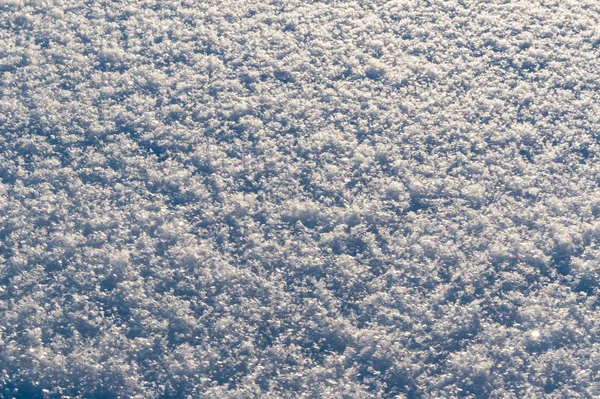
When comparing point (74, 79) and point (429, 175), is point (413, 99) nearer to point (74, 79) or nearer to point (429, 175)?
point (429, 175)

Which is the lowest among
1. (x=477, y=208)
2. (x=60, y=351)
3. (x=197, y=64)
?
(x=60, y=351)

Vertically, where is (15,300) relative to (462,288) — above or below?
below

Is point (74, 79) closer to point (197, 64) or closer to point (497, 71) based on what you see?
point (197, 64)

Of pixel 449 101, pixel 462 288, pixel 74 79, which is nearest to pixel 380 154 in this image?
pixel 449 101

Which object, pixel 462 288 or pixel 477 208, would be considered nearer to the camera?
pixel 462 288

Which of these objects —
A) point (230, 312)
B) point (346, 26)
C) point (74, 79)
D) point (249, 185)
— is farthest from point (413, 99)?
point (74, 79)

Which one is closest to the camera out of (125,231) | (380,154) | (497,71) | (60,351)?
(60,351)

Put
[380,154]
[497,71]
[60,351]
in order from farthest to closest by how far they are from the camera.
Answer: [497,71]
[380,154]
[60,351]
